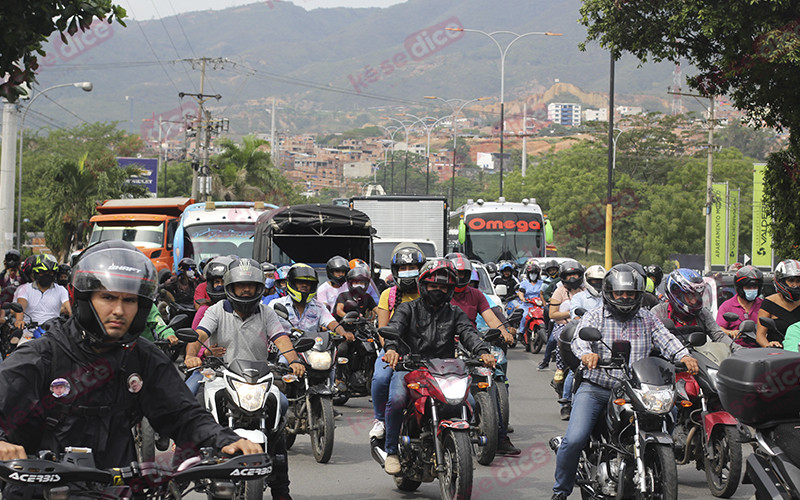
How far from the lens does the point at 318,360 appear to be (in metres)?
10.1

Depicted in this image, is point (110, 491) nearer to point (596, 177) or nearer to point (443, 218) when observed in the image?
point (443, 218)

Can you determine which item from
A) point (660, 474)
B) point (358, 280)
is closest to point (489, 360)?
point (660, 474)

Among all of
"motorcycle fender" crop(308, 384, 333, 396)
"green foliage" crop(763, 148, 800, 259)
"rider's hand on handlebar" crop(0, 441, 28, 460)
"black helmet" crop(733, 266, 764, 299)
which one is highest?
"green foliage" crop(763, 148, 800, 259)

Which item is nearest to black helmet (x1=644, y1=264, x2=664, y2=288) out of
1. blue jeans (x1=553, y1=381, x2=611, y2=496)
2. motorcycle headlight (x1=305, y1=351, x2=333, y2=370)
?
motorcycle headlight (x1=305, y1=351, x2=333, y2=370)

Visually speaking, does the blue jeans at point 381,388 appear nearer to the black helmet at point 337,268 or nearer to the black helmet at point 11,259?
the black helmet at point 337,268

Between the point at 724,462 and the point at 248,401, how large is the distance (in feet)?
12.6

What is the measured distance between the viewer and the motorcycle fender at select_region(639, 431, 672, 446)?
6621 millimetres

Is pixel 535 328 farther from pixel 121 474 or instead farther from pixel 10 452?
pixel 10 452

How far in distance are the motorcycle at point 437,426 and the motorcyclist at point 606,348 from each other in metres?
0.65

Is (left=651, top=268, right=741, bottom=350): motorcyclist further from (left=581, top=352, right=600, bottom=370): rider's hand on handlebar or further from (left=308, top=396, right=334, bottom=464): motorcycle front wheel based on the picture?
(left=308, top=396, right=334, bottom=464): motorcycle front wheel

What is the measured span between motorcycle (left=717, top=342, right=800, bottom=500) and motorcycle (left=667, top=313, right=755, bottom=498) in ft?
10.9

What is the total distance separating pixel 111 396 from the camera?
4.04 metres

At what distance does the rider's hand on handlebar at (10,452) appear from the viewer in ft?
11.6

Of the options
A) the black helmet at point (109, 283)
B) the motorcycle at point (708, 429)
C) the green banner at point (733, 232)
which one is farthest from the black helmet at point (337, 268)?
the green banner at point (733, 232)
